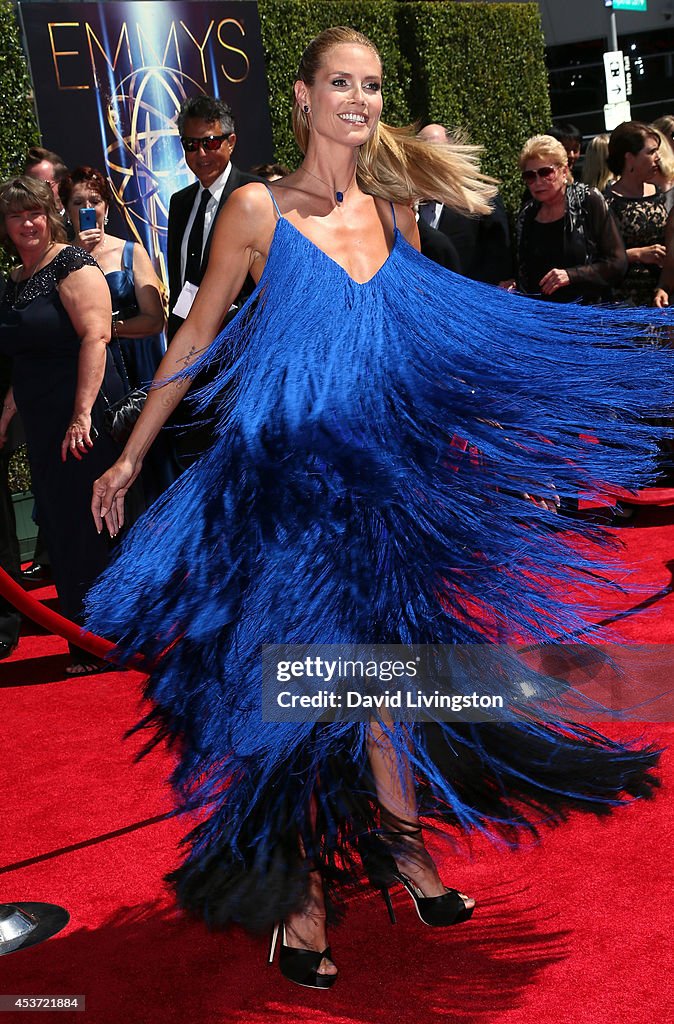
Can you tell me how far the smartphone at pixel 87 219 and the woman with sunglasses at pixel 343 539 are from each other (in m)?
3.27

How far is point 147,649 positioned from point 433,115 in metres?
10.1

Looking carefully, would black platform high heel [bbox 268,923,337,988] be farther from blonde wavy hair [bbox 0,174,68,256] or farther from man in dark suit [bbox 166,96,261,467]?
blonde wavy hair [bbox 0,174,68,256]

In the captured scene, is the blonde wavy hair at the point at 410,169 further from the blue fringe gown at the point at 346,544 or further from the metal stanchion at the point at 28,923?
the metal stanchion at the point at 28,923

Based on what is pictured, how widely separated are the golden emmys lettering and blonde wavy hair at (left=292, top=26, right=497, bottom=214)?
549 centimetres

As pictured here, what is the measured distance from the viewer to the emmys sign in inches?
311

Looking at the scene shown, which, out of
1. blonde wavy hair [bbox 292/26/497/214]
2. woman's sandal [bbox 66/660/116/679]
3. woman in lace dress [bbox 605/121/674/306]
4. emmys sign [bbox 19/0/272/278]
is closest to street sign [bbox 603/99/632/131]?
emmys sign [bbox 19/0/272/278]

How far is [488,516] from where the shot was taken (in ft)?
8.07

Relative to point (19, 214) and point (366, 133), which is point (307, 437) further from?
point (19, 214)

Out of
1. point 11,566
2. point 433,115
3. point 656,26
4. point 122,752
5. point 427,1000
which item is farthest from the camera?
point 656,26

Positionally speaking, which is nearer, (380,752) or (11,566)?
(380,752)

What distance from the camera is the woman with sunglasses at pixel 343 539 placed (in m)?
2.41

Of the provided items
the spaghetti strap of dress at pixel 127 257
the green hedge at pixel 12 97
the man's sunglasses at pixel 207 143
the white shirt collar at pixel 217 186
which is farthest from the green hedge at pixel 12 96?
the white shirt collar at pixel 217 186

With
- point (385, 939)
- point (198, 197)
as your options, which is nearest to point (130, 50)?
point (198, 197)

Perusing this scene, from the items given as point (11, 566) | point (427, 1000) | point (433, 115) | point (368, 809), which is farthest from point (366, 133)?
point (433, 115)
